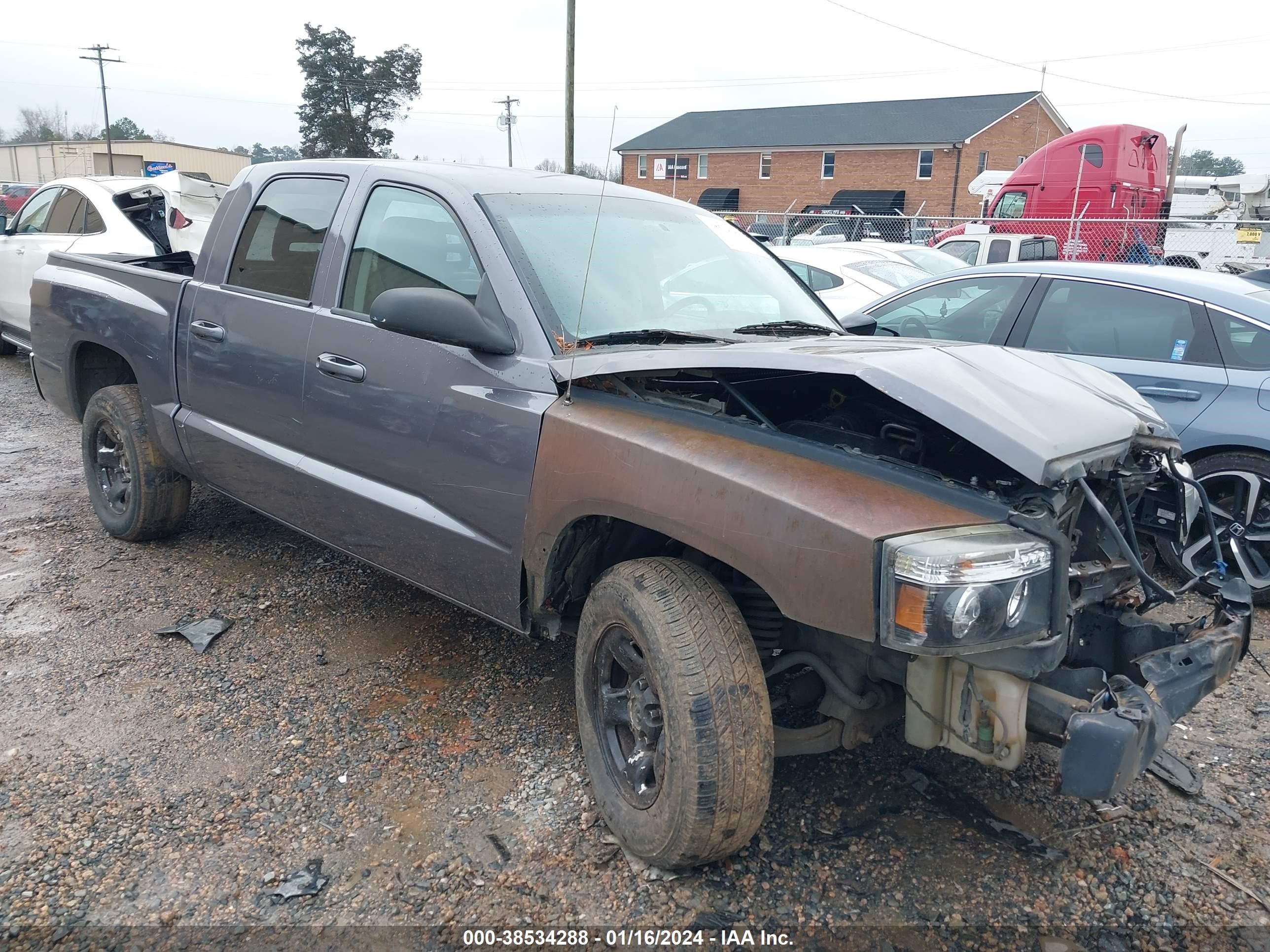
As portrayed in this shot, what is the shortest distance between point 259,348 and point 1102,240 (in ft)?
51.5

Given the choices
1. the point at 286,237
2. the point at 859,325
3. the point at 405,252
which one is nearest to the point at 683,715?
the point at 405,252

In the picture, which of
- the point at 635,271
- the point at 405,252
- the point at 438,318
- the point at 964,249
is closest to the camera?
the point at 438,318

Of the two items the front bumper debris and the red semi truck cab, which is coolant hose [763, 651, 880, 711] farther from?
the red semi truck cab

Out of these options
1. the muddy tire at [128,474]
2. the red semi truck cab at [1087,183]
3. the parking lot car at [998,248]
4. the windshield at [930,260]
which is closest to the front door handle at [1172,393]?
the muddy tire at [128,474]

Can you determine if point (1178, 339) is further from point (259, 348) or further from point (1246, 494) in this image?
point (259, 348)

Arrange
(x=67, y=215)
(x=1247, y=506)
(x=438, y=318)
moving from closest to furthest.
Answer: (x=438, y=318), (x=1247, y=506), (x=67, y=215)

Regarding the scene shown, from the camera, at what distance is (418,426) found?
10.1 feet

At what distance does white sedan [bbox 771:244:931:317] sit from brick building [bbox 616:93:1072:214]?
1209 inches

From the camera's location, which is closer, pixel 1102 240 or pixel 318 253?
pixel 318 253

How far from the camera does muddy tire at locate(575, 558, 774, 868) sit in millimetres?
2307

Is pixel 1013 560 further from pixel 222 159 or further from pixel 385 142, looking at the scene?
pixel 222 159

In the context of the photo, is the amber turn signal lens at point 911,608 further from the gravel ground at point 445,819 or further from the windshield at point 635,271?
the windshield at point 635,271

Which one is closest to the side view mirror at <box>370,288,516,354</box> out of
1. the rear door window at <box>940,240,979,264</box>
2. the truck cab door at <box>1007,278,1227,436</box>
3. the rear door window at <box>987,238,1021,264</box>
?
the truck cab door at <box>1007,278,1227,436</box>

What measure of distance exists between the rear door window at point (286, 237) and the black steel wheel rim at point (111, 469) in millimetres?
1401
